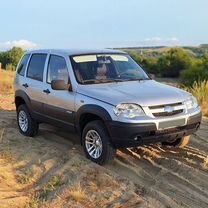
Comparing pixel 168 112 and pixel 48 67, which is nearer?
pixel 168 112

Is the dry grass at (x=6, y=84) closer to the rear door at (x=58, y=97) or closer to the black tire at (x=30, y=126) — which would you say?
the black tire at (x=30, y=126)

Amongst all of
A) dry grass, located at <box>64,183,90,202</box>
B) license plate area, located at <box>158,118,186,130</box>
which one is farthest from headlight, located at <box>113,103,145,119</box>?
dry grass, located at <box>64,183,90,202</box>

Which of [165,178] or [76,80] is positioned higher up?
[76,80]

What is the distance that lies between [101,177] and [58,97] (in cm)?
201

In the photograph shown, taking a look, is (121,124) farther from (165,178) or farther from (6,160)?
(6,160)

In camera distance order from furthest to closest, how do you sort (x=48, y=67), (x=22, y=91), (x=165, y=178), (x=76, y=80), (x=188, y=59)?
(x=188, y=59) → (x=22, y=91) → (x=48, y=67) → (x=76, y=80) → (x=165, y=178)

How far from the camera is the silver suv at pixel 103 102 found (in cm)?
713

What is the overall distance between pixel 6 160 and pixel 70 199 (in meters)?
2.25

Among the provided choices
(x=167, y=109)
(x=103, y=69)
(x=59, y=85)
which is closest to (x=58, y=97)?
(x=59, y=85)

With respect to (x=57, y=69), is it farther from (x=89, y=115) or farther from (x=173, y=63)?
(x=173, y=63)

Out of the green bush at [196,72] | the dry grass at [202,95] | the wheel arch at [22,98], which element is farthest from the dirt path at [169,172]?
the green bush at [196,72]

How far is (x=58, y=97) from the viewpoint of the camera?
8.43 m

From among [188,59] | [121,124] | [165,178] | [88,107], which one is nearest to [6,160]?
[88,107]

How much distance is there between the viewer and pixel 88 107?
24.9ft
